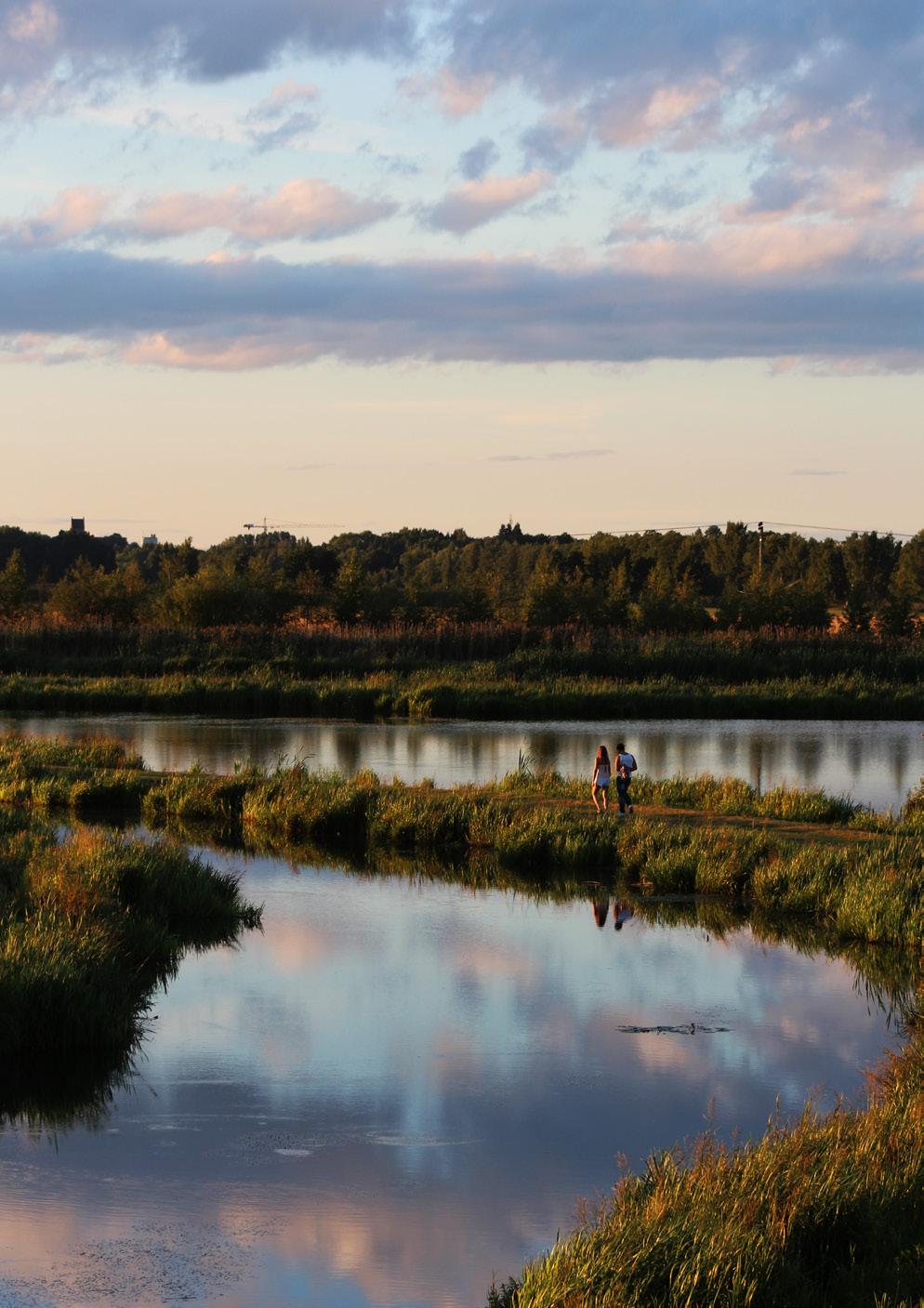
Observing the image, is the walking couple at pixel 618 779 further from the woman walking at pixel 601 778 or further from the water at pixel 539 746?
the water at pixel 539 746

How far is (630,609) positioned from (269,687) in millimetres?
33788

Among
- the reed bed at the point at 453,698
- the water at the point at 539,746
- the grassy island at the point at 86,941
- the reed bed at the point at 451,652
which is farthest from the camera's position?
the reed bed at the point at 451,652

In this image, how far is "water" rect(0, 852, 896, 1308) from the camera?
9117 millimetres

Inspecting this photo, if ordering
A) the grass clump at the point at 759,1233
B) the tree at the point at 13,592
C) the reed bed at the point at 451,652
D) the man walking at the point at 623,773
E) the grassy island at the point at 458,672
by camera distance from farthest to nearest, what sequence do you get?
the tree at the point at 13,592, the reed bed at the point at 451,652, the grassy island at the point at 458,672, the man walking at the point at 623,773, the grass clump at the point at 759,1233

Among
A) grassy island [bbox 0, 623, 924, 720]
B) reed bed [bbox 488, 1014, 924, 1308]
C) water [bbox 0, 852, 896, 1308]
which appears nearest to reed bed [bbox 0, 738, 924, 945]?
water [bbox 0, 852, 896, 1308]

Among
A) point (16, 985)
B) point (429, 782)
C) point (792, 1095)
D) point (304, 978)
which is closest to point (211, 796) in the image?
point (429, 782)

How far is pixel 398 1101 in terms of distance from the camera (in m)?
11.9

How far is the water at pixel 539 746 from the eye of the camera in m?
31.7

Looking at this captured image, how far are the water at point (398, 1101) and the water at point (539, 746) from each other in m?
11.5

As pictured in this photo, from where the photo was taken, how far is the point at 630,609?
253 feet

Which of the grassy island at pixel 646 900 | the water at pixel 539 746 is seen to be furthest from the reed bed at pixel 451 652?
the grassy island at pixel 646 900

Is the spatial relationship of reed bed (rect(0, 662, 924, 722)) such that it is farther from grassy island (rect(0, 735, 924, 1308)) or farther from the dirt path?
the dirt path

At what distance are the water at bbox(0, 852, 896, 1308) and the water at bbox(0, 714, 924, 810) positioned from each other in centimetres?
1146

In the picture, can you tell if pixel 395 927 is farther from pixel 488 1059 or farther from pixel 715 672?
pixel 715 672
